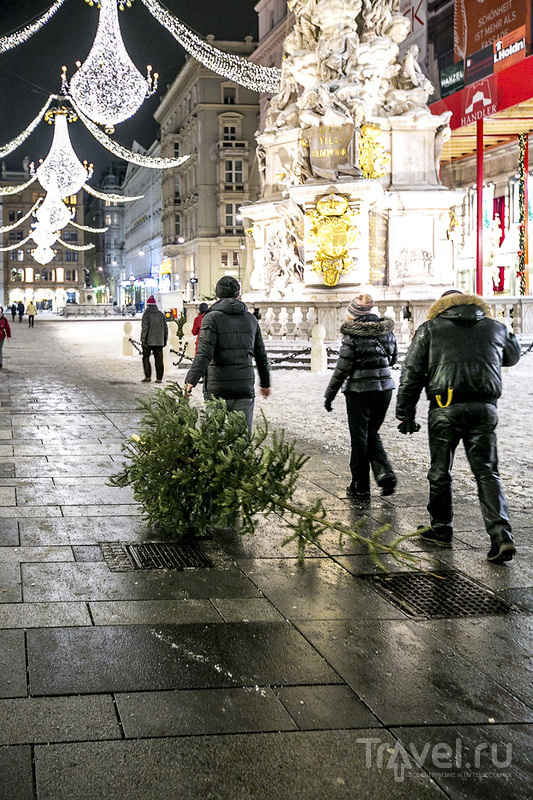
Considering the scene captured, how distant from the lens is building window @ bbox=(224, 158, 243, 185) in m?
71.4

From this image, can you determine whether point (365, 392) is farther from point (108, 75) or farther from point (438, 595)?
point (108, 75)

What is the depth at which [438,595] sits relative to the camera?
16.9ft

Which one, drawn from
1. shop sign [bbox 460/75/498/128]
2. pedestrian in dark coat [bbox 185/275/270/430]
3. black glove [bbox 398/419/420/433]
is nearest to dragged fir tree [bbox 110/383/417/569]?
black glove [bbox 398/419/420/433]

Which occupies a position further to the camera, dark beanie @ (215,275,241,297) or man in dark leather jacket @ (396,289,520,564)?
dark beanie @ (215,275,241,297)

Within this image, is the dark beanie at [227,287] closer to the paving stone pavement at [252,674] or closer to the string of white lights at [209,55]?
the paving stone pavement at [252,674]

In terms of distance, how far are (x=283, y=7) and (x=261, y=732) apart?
52572mm

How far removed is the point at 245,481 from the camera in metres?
6.05

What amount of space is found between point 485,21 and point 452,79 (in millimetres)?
3337

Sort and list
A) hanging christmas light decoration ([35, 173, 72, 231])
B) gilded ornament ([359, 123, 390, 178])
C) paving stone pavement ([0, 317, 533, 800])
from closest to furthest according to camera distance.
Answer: paving stone pavement ([0, 317, 533, 800]) → hanging christmas light decoration ([35, 173, 72, 231]) → gilded ornament ([359, 123, 390, 178])

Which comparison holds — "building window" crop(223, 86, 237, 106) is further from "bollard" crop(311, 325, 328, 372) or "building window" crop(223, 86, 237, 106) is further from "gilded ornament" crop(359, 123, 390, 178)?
"bollard" crop(311, 325, 328, 372)

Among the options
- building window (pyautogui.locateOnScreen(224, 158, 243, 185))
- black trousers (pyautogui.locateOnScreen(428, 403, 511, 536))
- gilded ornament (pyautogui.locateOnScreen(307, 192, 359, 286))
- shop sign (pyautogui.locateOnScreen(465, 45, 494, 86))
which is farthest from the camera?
building window (pyautogui.locateOnScreen(224, 158, 243, 185))

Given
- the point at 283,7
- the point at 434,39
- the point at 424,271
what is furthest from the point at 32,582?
the point at 283,7

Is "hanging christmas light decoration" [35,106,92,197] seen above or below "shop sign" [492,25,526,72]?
below

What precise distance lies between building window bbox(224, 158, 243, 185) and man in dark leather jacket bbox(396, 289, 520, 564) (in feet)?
222
